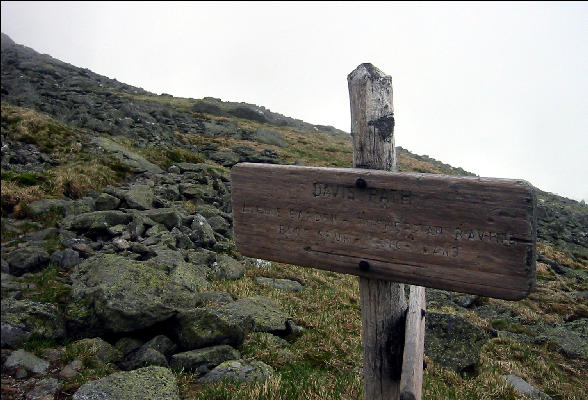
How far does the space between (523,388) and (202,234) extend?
9280 mm

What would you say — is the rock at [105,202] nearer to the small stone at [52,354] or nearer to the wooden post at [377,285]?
the small stone at [52,354]

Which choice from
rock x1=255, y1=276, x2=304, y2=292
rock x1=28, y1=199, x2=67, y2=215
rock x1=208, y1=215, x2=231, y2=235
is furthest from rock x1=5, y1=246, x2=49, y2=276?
rock x1=208, y1=215, x2=231, y2=235

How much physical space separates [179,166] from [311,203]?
61.0ft

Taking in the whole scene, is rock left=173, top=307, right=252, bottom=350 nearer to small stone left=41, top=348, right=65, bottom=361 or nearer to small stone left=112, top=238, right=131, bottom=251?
small stone left=41, top=348, right=65, bottom=361

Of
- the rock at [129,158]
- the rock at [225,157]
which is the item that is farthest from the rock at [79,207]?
the rock at [225,157]

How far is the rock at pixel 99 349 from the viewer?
5.36m

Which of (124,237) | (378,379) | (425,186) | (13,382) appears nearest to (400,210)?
(425,186)

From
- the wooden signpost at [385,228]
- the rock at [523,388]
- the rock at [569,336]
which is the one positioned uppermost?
the wooden signpost at [385,228]

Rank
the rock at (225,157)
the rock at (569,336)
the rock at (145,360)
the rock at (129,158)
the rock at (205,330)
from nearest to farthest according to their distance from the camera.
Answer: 1. the rock at (145,360)
2. the rock at (205,330)
3. the rock at (569,336)
4. the rock at (129,158)
5. the rock at (225,157)

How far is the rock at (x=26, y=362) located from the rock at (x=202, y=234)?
273 inches

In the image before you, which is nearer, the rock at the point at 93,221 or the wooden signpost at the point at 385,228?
the wooden signpost at the point at 385,228

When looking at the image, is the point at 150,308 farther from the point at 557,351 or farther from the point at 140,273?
the point at 557,351

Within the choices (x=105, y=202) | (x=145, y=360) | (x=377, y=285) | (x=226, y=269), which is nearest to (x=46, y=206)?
(x=105, y=202)

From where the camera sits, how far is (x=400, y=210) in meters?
2.58
